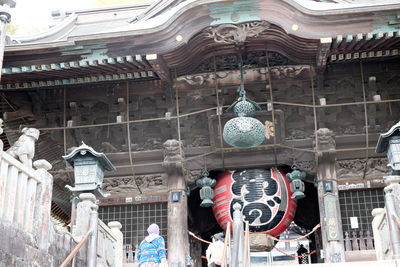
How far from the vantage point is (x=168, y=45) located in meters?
10.3

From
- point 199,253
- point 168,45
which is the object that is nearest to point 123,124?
point 168,45

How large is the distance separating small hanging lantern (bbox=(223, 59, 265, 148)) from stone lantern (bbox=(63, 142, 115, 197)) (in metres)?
2.60

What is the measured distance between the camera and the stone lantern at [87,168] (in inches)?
356

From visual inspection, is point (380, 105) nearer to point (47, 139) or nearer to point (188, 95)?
point (188, 95)

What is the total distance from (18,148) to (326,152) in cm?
667

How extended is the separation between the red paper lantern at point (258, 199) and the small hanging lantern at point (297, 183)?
197 mm

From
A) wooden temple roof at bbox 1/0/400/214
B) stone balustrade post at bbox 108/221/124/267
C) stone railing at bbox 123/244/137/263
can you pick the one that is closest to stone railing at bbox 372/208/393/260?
wooden temple roof at bbox 1/0/400/214

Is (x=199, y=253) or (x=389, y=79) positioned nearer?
(x=389, y=79)

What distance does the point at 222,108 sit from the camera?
1173 cm

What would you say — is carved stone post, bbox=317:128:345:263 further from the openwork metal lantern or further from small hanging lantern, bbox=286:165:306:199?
the openwork metal lantern

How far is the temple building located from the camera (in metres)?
10.2

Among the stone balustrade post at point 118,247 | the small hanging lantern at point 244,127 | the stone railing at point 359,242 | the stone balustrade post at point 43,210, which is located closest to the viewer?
A: the stone balustrade post at point 43,210

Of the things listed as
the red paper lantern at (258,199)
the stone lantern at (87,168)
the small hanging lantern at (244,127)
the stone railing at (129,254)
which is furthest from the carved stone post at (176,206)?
the stone lantern at (87,168)

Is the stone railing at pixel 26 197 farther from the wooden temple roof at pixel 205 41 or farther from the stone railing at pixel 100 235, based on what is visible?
the wooden temple roof at pixel 205 41
